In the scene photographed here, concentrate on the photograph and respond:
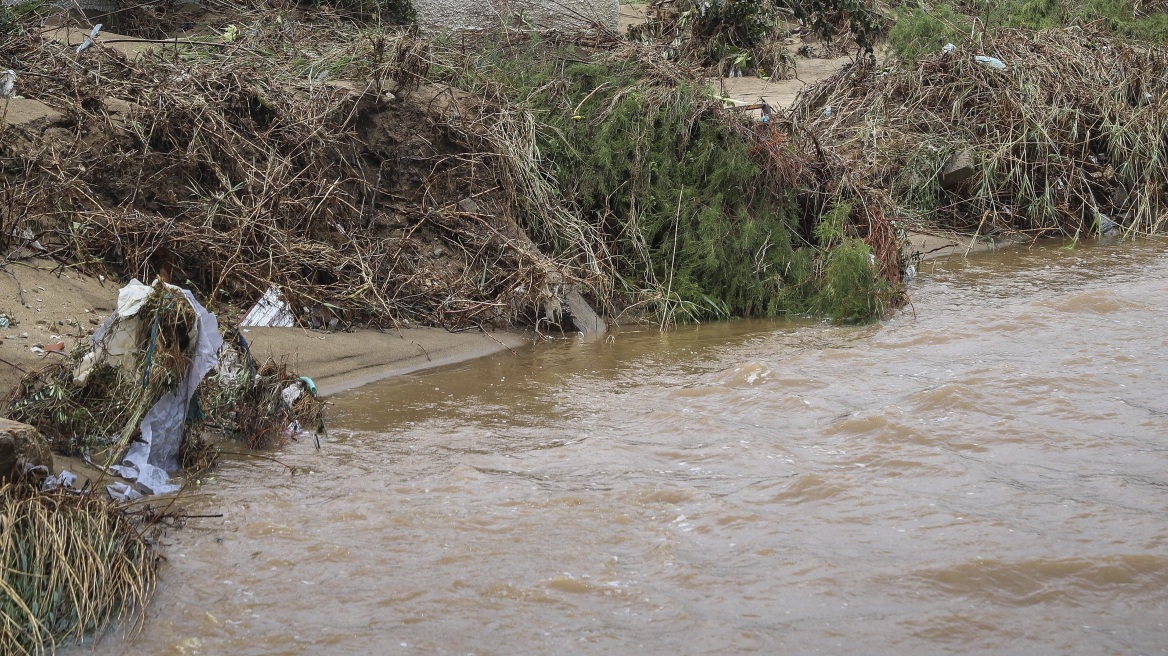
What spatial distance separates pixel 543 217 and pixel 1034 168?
15.1 feet

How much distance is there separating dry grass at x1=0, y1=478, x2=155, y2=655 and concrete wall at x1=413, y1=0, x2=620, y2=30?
6276 mm

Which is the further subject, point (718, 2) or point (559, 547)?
point (718, 2)

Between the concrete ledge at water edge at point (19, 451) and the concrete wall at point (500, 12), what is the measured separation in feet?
19.9

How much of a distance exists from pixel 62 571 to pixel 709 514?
6.34ft

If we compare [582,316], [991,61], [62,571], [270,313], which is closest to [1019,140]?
[991,61]

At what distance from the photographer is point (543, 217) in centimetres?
670

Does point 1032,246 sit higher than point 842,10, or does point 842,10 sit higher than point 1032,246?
point 842,10

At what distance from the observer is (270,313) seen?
5422mm

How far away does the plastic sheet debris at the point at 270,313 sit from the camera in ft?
17.5

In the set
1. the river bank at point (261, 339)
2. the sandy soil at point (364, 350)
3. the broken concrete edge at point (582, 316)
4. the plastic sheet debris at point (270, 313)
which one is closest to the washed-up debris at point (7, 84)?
the river bank at point (261, 339)

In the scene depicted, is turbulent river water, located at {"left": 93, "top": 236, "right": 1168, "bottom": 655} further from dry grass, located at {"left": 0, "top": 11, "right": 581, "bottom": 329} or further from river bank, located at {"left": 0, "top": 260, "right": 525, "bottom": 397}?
dry grass, located at {"left": 0, "top": 11, "right": 581, "bottom": 329}

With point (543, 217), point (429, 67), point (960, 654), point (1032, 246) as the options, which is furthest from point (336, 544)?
point (1032, 246)

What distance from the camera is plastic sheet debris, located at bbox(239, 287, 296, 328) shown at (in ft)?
17.5

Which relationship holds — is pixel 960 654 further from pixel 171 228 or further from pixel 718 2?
pixel 718 2
